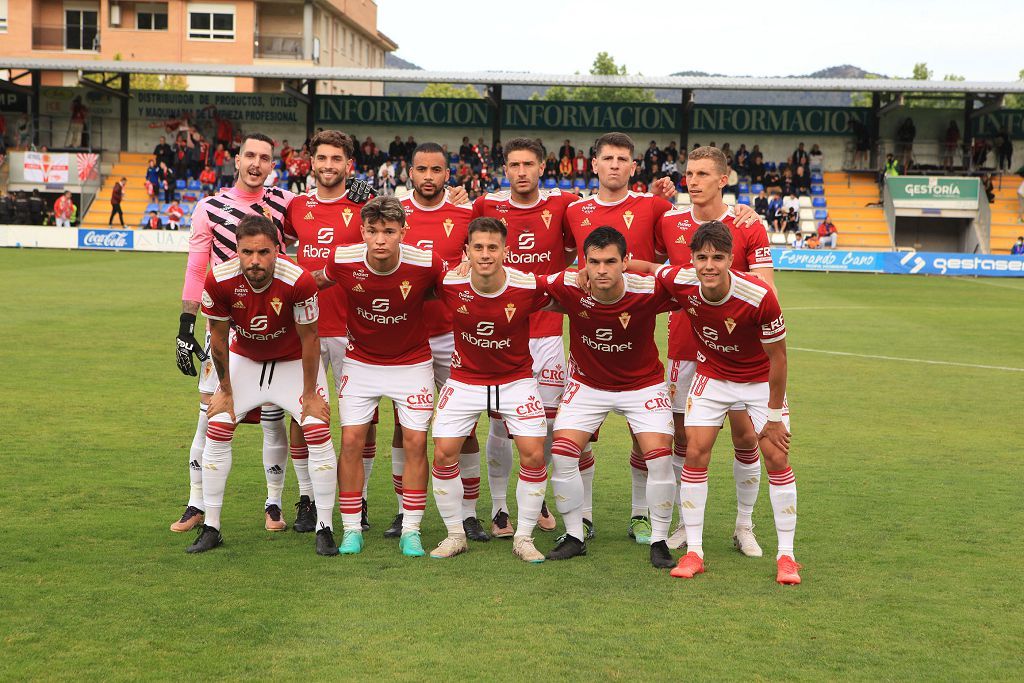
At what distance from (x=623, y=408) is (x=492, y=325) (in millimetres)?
948

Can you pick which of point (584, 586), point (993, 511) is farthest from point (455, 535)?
point (993, 511)

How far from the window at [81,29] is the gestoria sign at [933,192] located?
48.1m

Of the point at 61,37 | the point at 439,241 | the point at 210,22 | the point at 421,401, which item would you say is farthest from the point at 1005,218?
the point at 61,37

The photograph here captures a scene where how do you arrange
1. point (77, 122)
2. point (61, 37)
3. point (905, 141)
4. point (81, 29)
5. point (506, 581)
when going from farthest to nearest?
point (61, 37), point (81, 29), point (77, 122), point (905, 141), point (506, 581)

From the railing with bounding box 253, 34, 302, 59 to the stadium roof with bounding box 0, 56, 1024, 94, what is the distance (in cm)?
2261

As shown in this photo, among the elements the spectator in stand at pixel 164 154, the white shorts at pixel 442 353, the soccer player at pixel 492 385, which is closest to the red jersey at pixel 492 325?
the soccer player at pixel 492 385

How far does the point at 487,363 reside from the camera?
21.5ft

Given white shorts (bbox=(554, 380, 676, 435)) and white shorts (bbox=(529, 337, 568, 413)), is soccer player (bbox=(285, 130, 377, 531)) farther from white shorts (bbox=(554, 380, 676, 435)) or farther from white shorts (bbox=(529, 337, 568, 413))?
white shorts (bbox=(554, 380, 676, 435))

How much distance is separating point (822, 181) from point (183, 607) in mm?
42471

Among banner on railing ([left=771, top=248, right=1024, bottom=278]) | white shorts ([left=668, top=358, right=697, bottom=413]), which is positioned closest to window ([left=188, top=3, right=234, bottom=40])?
banner on railing ([left=771, top=248, right=1024, bottom=278])

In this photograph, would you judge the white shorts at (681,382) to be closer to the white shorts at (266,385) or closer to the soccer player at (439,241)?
A: the soccer player at (439,241)

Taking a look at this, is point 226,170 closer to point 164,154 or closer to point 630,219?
point 164,154

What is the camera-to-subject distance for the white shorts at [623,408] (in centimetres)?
646

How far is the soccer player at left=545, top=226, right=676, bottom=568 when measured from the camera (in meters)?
6.25
